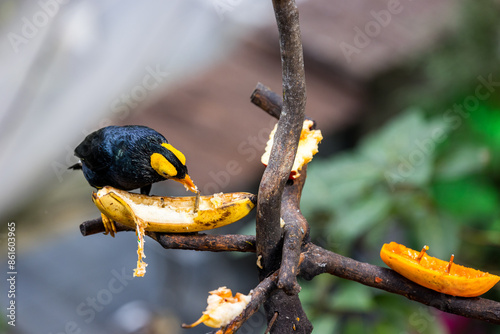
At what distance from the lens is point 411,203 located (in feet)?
5.05

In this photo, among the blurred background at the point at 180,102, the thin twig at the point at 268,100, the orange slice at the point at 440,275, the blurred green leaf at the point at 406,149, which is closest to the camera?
the orange slice at the point at 440,275

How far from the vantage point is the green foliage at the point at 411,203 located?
142 cm

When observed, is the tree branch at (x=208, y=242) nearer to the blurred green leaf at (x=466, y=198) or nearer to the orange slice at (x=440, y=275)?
the orange slice at (x=440, y=275)

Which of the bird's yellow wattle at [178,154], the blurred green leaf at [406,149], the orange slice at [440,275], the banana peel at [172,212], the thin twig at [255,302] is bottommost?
the thin twig at [255,302]

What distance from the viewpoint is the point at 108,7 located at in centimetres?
262

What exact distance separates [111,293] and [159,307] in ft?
0.83

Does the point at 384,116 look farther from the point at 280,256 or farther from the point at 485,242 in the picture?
the point at 280,256

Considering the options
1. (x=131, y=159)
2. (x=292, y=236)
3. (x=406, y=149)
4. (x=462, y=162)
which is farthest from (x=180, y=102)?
(x=292, y=236)

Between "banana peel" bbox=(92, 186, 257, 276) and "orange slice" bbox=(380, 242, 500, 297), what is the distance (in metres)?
0.25

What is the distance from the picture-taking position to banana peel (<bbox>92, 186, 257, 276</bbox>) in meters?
0.80

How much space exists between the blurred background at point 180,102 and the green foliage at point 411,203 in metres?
0.04

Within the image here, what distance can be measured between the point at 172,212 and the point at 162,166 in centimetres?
9

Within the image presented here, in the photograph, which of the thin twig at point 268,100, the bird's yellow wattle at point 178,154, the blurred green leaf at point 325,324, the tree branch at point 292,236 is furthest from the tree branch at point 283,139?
the blurred green leaf at point 325,324

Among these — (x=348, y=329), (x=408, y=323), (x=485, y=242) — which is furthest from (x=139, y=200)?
(x=485, y=242)
